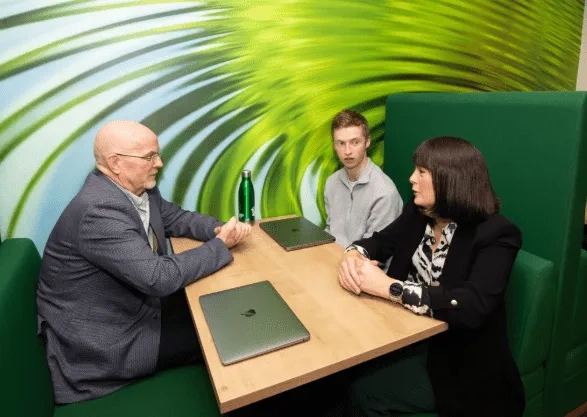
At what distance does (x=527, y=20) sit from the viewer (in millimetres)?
2527

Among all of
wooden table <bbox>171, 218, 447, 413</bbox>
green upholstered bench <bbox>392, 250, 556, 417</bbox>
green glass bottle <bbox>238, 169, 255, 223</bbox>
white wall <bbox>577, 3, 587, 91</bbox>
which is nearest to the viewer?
wooden table <bbox>171, 218, 447, 413</bbox>

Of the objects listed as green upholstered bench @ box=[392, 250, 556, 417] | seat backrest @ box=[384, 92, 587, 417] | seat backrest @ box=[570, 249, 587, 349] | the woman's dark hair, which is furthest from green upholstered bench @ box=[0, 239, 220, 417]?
seat backrest @ box=[570, 249, 587, 349]

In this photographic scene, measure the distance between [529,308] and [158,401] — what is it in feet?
4.13

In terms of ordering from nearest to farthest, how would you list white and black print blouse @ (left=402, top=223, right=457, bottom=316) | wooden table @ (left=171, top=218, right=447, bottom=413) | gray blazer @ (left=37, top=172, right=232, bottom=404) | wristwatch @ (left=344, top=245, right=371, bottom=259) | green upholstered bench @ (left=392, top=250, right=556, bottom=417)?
1. wooden table @ (left=171, top=218, right=447, bottom=413)
2. white and black print blouse @ (left=402, top=223, right=457, bottom=316)
3. gray blazer @ (left=37, top=172, right=232, bottom=404)
4. green upholstered bench @ (left=392, top=250, right=556, bottom=417)
5. wristwatch @ (left=344, top=245, right=371, bottom=259)

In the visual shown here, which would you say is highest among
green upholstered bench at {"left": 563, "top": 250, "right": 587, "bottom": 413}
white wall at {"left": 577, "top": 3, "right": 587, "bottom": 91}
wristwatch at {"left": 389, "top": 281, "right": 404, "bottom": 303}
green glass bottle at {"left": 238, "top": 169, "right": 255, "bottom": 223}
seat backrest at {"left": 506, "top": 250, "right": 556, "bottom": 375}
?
white wall at {"left": 577, "top": 3, "right": 587, "bottom": 91}

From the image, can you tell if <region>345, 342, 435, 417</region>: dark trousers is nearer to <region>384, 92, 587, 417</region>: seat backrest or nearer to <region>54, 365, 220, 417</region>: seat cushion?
<region>54, 365, 220, 417</region>: seat cushion

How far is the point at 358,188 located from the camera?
6.48 feet

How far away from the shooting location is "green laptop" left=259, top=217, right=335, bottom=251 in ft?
5.16

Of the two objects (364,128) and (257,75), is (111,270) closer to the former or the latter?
(257,75)

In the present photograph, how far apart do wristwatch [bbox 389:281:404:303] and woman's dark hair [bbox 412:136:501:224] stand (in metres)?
0.32

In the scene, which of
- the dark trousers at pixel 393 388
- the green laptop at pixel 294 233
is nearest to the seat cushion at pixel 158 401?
the dark trousers at pixel 393 388

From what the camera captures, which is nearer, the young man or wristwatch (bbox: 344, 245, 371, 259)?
wristwatch (bbox: 344, 245, 371, 259)

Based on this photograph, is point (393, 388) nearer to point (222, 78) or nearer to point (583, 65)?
point (222, 78)

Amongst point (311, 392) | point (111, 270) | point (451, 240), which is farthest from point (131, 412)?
point (451, 240)
